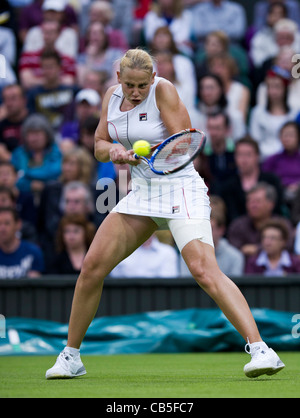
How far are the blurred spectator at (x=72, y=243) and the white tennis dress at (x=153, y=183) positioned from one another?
3760mm

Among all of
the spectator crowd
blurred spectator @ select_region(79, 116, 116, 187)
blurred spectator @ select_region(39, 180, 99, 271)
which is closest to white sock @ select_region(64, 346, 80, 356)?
the spectator crowd

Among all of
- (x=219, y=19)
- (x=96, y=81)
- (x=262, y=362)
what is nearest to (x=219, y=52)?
(x=219, y=19)

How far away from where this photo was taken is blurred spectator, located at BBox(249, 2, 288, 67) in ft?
40.4

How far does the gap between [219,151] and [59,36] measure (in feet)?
11.5

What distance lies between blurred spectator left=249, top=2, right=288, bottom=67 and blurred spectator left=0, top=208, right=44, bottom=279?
16.5ft

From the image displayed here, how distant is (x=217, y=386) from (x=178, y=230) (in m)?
0.91

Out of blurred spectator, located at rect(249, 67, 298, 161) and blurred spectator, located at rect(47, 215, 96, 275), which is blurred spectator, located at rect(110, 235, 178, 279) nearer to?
blurred spectator, located at rect(47, 215, 96, 275)

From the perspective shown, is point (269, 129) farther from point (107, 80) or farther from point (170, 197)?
point (170, 197)

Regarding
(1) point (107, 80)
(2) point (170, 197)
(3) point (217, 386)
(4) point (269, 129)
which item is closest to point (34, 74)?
(1) point (107, 80)

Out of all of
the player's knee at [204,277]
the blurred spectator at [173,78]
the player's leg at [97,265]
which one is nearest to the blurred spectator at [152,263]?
the blurred spectator at [173,78]

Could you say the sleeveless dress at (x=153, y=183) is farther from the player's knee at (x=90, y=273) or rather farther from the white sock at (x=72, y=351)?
the white sock at (x=72, y=351)

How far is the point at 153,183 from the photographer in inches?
→ 197

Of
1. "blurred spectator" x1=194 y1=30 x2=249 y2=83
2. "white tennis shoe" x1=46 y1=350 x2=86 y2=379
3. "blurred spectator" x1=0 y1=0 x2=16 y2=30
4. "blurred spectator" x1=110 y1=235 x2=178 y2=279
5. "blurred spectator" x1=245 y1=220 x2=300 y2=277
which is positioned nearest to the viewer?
"white tennis shoe" x1=46 y1=350 x2=86 y2=379

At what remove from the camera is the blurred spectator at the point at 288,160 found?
10.1m
